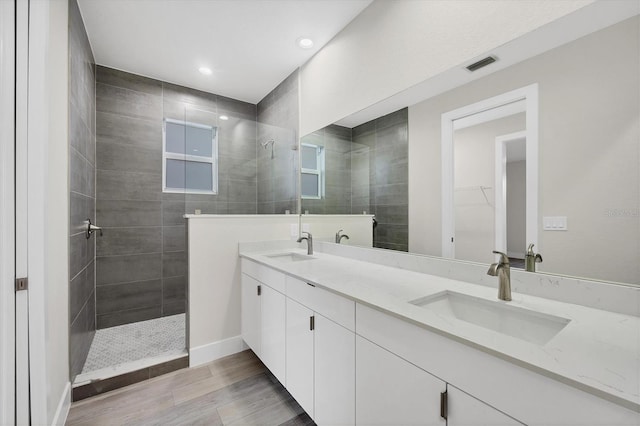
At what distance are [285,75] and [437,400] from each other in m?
2.93

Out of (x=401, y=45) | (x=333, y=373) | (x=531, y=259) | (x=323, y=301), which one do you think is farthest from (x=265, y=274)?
(x=401, y=45)

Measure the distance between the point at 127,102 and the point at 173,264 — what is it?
5.78ft

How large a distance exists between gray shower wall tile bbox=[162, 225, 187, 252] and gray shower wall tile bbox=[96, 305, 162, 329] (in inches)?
25.3

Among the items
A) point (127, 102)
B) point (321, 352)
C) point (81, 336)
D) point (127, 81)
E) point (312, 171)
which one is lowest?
point (81, 336)

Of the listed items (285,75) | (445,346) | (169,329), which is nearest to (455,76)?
(445,346)

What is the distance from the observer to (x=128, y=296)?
277 cm

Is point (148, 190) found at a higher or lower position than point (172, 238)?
higher

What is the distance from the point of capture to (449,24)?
4.49 feet

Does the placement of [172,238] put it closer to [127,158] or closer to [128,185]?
[128,185]

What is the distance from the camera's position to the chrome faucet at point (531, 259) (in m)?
1.08

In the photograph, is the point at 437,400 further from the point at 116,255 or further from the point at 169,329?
the point at 116,255

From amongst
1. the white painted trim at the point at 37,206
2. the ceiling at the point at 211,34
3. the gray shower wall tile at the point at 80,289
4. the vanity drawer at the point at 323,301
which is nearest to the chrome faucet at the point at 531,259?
the vanity drawer at the point at 323,301

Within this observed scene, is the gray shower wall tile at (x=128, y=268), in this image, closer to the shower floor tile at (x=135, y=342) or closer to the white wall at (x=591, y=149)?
the shower floor tile at (x=135, y=342)

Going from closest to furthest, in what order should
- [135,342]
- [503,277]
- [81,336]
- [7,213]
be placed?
[503,277] → [7,213] → [81,336] → [135,342]
